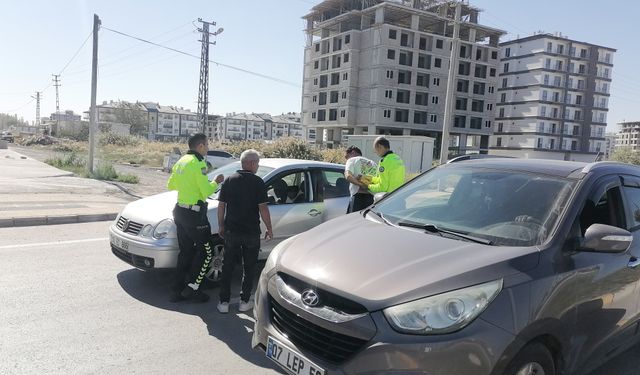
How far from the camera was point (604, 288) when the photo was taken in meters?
3.02

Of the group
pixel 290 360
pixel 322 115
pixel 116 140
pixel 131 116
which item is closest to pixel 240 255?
pixel 290 360

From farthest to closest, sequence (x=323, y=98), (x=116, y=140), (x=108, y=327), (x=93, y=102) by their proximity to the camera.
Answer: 1. (x=323, y=98)
2. (x=116, y=140)
3. (x=93, y=102)
4. (x=108, y=327)

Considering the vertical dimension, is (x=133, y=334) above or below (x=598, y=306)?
below

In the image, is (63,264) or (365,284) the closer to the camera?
(365,284)

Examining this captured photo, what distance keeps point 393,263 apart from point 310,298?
0.51 m

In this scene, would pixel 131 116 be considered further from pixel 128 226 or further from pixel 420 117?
pixel 128 226

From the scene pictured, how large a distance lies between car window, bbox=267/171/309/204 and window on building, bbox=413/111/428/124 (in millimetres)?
67831

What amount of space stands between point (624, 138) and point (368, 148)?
175 meters

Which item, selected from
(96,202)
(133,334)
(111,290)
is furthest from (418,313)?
(96,202)

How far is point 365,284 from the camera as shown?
2512 millimetres

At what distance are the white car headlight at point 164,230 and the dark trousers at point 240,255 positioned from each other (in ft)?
2.81

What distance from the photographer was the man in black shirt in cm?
452

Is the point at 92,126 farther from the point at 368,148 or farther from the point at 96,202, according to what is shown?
the point at 368,148

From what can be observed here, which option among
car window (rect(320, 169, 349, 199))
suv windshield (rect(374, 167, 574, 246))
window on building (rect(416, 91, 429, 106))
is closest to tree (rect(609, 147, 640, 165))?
window on building (rect(416, 91, 429, 106))
